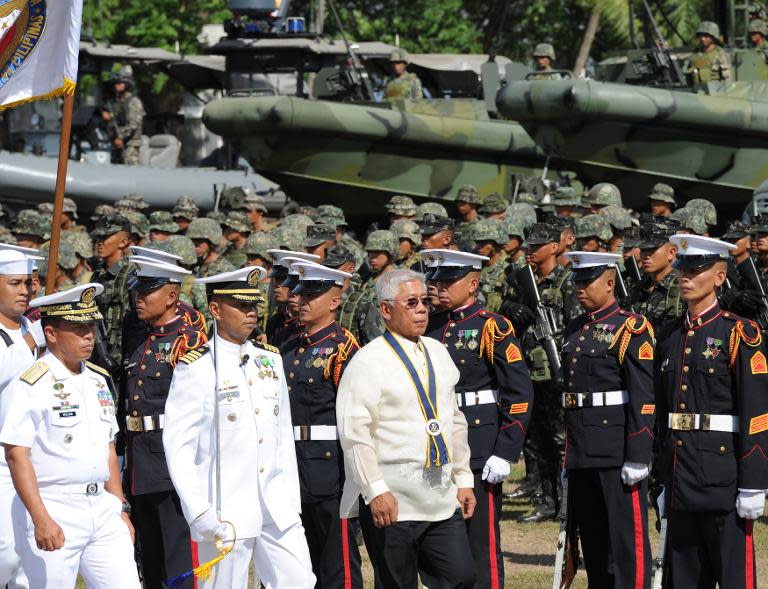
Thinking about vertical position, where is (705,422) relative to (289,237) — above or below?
below

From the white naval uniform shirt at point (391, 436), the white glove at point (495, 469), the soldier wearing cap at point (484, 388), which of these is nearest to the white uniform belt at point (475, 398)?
the soldier wearing cap at point (484, 388)

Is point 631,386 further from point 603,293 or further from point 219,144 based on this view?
point 219,144

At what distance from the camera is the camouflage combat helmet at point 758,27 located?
714 inches

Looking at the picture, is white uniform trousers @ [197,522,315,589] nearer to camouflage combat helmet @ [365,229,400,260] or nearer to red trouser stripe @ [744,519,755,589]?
red trouser stripe @ [744,519,755,589]

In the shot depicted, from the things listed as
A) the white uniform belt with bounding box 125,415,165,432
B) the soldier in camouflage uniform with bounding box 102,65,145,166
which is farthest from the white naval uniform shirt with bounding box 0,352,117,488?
the soldier in camouflage uniform with bounding box 102,65,145,166

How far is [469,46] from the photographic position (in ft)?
103

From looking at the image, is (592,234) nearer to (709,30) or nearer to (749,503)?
(749,503)

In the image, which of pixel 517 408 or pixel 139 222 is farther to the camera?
pixel 139 222

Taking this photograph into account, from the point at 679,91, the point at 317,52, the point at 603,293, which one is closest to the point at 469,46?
the point at 317,52

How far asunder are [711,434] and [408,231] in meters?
5.78

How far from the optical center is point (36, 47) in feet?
32.1

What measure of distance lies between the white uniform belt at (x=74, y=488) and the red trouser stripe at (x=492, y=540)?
2178mm

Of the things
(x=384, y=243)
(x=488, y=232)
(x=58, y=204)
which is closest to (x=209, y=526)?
(x=58, y=204)

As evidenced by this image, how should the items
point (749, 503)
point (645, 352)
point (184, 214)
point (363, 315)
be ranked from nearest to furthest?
point (749, 503) < point (645, 352) < point (363, 315) < point (184, 214)
